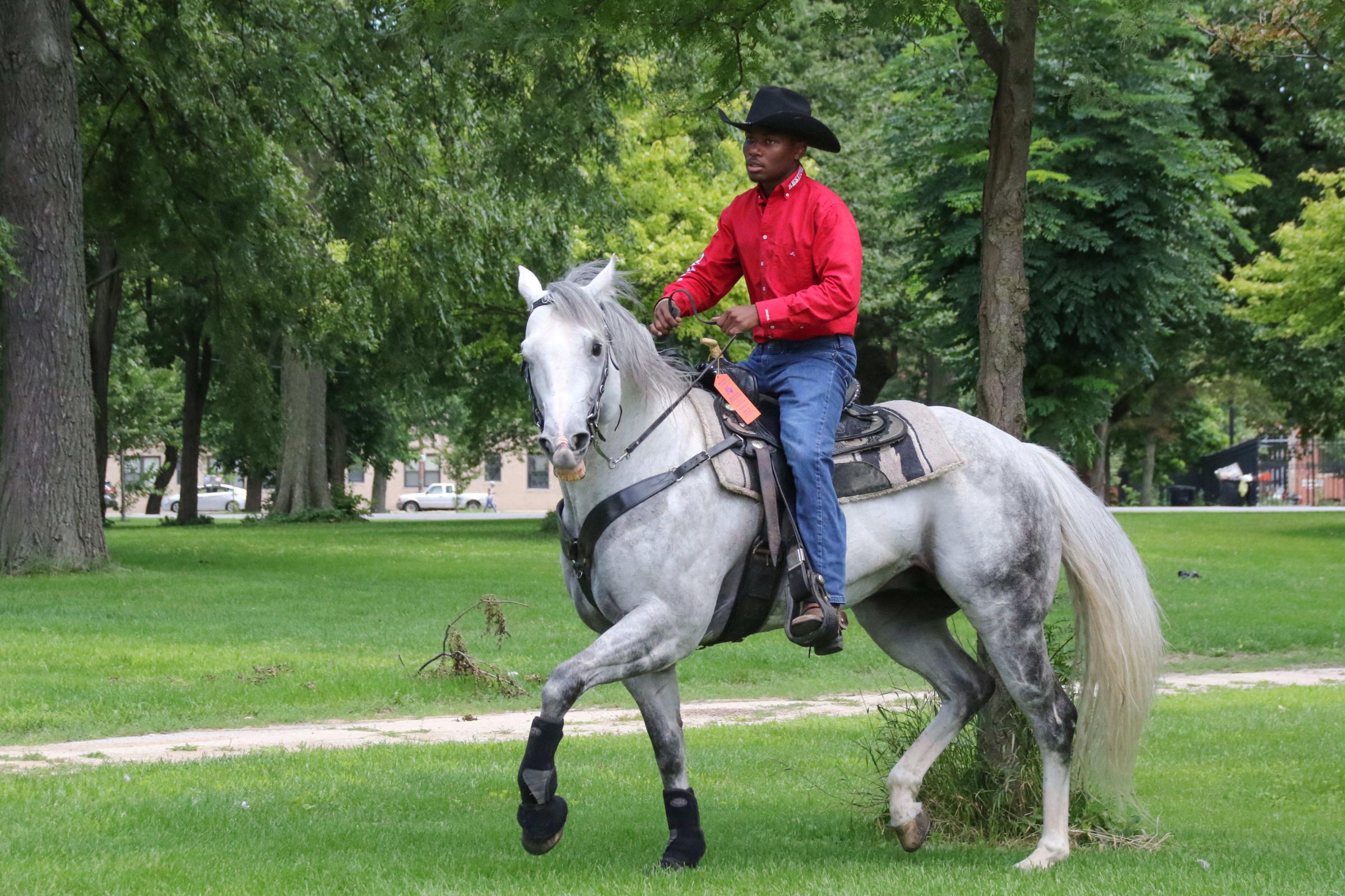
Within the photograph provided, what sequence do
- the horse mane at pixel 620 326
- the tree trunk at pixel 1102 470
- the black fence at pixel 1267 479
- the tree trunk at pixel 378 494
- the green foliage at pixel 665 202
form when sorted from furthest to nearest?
the black fence at pixel 1267 479 → the tree trunk at pixel 378 494 → the tree trunk at pixel 1102 470 → the green foliage at pixel 665 202 → the horse mane at pixel 620 326

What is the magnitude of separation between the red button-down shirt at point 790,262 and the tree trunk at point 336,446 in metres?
46.5

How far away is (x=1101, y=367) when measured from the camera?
819 inches

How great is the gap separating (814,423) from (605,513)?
40.7 inches

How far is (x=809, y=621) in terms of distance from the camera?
5980 mm

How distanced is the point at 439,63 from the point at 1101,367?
10.3 metres

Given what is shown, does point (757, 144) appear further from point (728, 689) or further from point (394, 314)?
point (394, 314)

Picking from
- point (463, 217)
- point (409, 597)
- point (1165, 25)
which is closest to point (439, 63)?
point (463, 217)

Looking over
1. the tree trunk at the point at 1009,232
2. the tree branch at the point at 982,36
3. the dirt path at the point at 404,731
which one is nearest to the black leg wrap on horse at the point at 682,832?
the tree trunk at the point at 1009,232

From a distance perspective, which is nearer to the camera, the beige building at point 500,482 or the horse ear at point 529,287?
the horse ear at point 529,287

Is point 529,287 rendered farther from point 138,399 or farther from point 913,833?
point 138,399

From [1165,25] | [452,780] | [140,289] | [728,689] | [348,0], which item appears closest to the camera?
[452,780]

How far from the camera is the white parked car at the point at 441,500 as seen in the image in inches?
3236

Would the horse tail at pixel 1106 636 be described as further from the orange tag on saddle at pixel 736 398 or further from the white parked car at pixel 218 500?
the white parked car at pixel 218 500

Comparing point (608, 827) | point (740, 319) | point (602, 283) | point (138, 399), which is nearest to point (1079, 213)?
point (608, 827)
